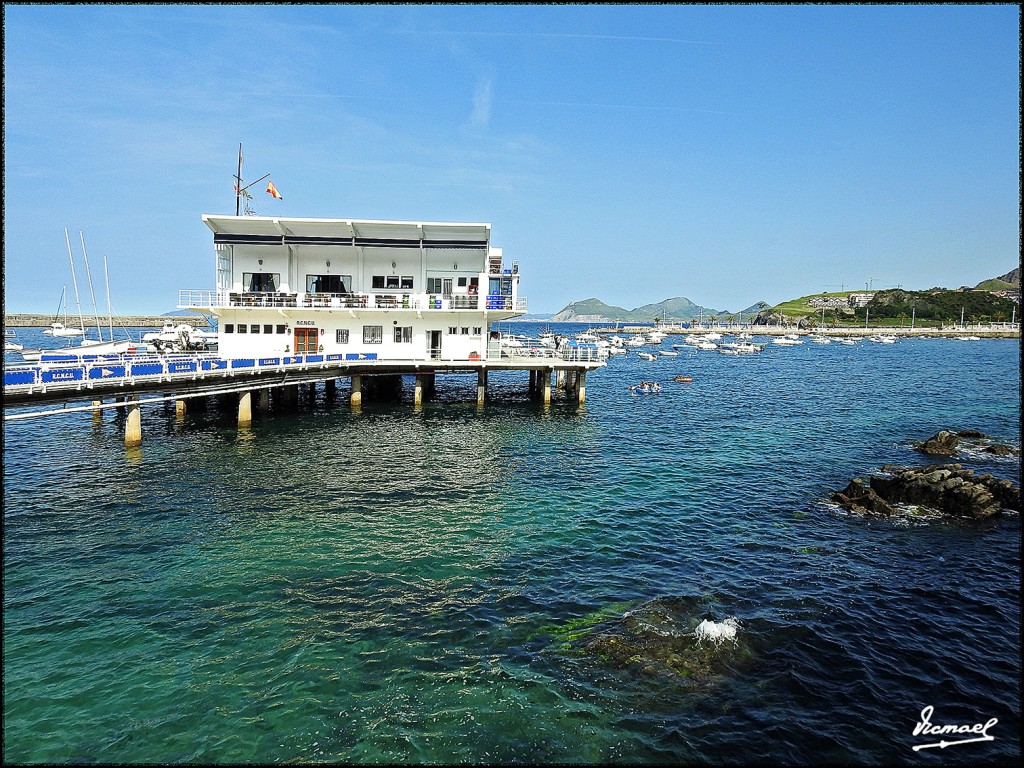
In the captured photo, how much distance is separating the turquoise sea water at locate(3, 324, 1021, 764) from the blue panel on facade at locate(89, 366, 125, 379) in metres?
3.81

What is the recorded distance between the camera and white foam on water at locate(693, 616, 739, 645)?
12.2 meters

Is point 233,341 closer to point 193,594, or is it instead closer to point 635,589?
point 193,594

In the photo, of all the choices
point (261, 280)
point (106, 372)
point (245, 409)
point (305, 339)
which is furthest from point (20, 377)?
point (261, 280)

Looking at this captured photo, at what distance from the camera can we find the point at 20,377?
72.1 feet

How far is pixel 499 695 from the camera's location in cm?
1054

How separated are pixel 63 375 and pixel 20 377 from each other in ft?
6.73

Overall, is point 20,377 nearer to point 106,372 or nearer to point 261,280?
point 106,372

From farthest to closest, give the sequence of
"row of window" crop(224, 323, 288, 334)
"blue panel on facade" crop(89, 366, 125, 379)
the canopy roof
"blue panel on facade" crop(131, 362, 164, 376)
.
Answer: "row of window" crop(224, 323, 288, 334) → the canopy roof → "blue panel on facade" crop(131, 362, 164, 376) → "blue panel on facade" crop(89, 366, 125, 379)

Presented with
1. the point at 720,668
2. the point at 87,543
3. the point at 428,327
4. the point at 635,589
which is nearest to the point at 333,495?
the point at 87,543

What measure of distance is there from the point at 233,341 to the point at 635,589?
36.7 meters

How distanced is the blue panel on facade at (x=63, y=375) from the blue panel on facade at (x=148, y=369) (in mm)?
3420
